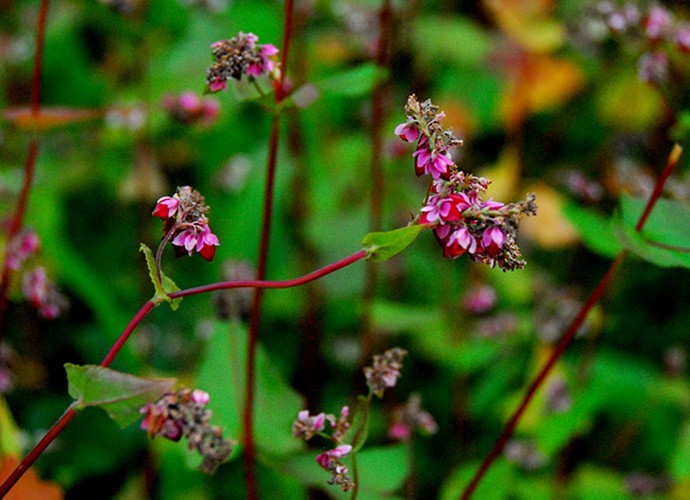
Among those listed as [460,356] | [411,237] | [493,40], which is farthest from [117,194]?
[411,237]

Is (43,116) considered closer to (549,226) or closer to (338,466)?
(338,466)

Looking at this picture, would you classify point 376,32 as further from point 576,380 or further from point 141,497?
point 141,497

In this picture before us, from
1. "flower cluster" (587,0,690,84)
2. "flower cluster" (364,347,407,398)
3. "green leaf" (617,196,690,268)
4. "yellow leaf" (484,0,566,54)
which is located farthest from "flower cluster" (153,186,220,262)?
"yellow leaf" (484,0,566,54)

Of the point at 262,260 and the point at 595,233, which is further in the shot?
the point at 595,233

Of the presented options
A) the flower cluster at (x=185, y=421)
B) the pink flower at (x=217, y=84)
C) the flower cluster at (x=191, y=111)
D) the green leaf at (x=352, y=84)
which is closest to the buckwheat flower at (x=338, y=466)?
the flower cluster at (x=185, y=421)

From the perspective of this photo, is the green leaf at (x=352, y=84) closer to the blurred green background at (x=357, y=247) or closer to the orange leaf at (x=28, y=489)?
the blurred green background at (x=357, y=247)

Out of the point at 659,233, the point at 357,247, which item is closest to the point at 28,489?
the point at 659,233

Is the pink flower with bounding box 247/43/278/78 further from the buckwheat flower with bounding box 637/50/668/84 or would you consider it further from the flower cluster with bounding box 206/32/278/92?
the buckwheat flower with bounding box 637/50/668/84
